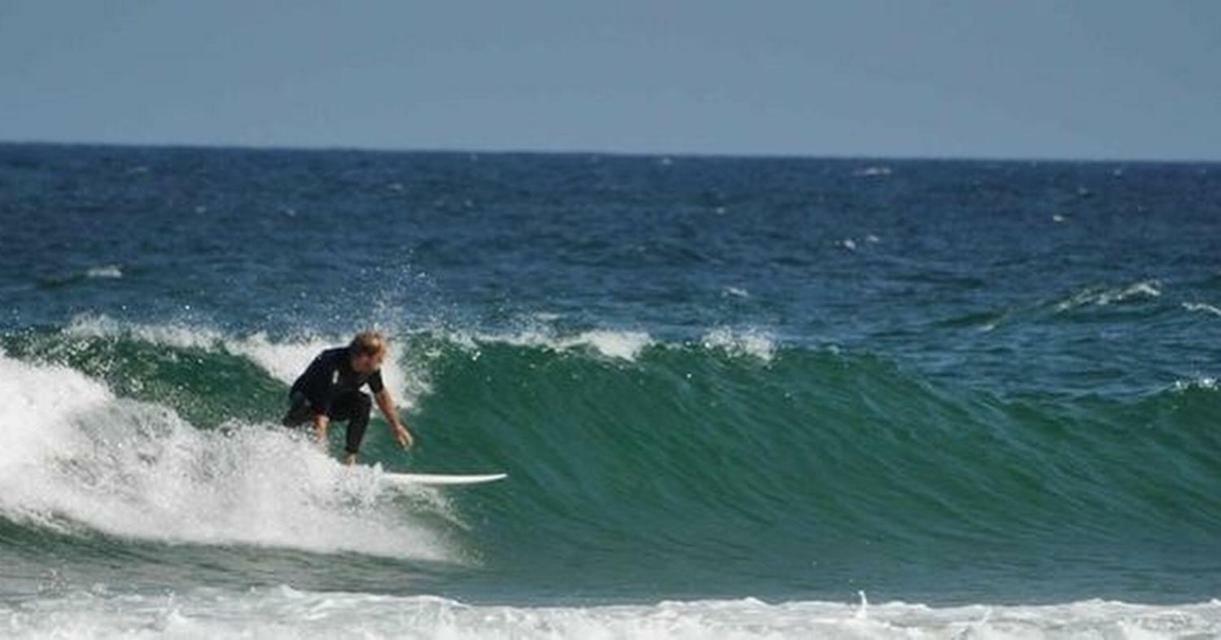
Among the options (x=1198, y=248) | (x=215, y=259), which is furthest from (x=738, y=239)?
(x=215, y=259)

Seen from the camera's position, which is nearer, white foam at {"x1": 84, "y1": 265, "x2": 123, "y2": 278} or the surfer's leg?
the surfer's leg

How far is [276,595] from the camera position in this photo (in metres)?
13.6

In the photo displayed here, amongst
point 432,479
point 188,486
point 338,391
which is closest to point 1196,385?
point 432,479

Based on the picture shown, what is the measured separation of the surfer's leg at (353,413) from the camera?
16656mm

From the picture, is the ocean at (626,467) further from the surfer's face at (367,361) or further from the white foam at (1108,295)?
the surfer's face at (367,361)

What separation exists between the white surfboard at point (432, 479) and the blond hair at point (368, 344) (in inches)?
49.0

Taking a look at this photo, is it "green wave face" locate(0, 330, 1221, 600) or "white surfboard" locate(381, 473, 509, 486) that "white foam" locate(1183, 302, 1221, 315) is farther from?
"white surfboard" locate(381, 473, 509, 486)

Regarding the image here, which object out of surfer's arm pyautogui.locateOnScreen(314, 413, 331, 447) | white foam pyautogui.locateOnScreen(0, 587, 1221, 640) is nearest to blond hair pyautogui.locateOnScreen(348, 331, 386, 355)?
surfer's arm pyautogui.locateOnScreen(314, 413, 331, 447)

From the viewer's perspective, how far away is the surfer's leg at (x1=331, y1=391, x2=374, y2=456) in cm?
1666

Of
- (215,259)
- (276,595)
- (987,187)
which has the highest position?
(987,187)

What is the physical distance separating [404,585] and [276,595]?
1936 millimetres

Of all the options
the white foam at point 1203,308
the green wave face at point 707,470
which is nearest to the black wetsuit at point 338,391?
the green wave face at point 707,470

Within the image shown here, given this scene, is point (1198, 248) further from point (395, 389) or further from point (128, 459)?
point (128, 459)

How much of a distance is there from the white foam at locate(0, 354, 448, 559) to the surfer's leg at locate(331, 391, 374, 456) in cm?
33
